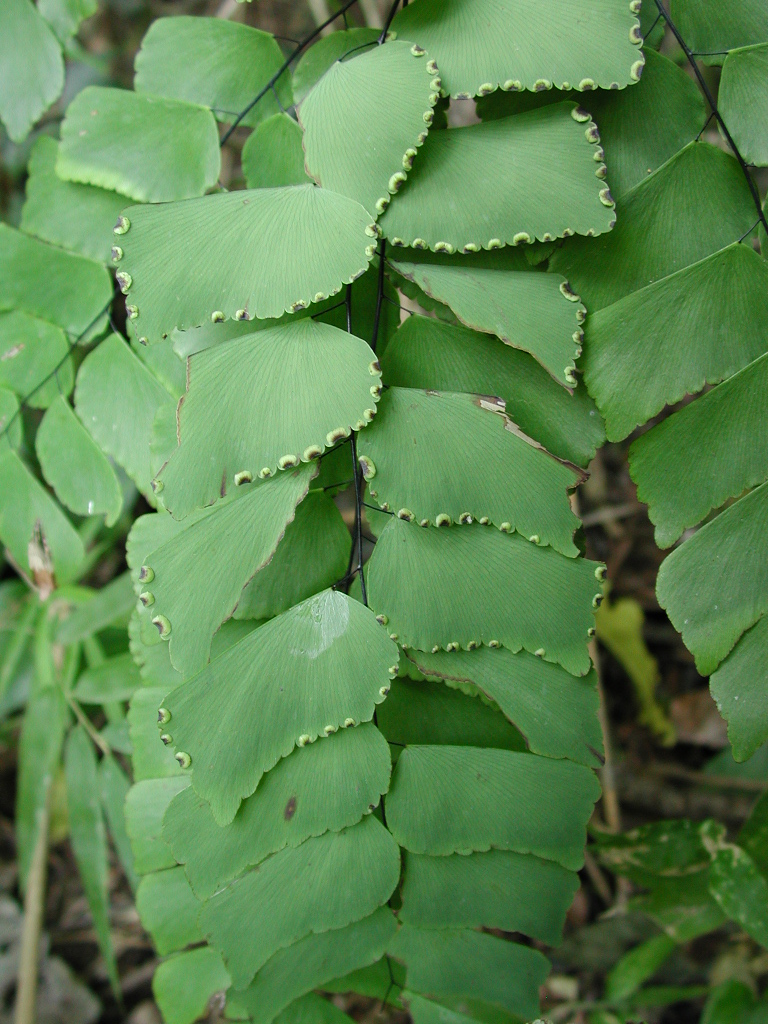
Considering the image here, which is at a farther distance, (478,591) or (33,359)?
(33,359)

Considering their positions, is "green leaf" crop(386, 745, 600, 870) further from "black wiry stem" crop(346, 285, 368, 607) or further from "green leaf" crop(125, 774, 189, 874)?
"green leaf" crop(125, 774, 189, 874)

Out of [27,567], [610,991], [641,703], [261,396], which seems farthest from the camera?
[641,703]

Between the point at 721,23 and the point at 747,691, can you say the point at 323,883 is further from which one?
the point at 721,23

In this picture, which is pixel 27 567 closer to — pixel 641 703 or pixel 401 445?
pixel 401 445

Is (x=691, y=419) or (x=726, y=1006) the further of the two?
(x=726, y=1006)

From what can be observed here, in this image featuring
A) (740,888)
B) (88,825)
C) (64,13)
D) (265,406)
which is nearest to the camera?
(265,406)

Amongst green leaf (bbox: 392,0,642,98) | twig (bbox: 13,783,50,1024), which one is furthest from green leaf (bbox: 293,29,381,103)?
twig (bbox: 13,783,50,1024)

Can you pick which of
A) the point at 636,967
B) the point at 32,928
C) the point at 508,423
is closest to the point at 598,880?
the point at 636,967

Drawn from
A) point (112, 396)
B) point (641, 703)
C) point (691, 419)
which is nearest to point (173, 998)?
point (112, 396)
